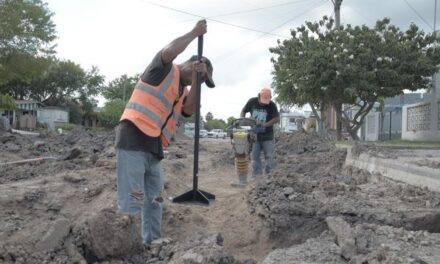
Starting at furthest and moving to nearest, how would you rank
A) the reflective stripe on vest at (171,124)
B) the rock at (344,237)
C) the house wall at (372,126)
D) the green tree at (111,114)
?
the green tree at (111,114) < the house wall at (372,126) < the reflective stripe on vest at (171,124) < the rock at (344,237)

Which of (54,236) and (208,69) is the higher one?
(208,69)

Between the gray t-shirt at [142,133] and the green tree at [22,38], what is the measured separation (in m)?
23.7

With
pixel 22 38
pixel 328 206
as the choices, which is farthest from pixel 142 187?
pixel 22 38

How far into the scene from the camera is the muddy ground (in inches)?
143

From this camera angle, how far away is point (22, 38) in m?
26.9

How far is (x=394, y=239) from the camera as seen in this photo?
4.13 metres

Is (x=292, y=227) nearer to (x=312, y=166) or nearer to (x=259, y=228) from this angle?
(x=259, y=228)

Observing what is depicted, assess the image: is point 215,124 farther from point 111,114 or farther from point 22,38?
point 22,38

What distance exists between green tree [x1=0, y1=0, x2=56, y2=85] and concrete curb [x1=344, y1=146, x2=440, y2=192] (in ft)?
69.1

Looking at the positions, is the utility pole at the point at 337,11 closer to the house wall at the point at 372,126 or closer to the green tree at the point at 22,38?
the house wall at the point at 372,126

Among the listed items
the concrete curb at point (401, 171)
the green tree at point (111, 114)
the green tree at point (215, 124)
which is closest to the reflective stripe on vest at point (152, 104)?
the concrete curb at point (401, 171)

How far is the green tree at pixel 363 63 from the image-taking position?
18734 mm

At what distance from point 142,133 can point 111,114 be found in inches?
2211

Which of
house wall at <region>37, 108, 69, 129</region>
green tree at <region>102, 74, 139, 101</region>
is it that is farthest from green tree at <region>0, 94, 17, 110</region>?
green tree at <region>102, 74, 139, 101</region>
